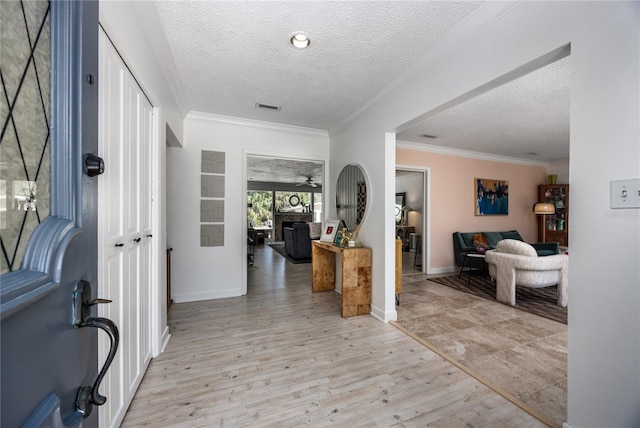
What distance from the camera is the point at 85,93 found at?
0.60 meters

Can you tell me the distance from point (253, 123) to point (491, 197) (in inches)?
198

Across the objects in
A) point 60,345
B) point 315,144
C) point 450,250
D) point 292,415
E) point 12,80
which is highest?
point 315,144

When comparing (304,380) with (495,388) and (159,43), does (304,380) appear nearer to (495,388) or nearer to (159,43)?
(495,388)

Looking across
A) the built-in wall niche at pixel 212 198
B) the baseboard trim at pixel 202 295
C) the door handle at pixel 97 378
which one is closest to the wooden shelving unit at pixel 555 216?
the baseboard trim at pixel 202 295

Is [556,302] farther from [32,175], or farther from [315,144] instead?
[32,175]

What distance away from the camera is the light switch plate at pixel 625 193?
1077mm

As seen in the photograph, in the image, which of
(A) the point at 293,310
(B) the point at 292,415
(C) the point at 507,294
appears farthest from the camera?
(C) the point at 507,294

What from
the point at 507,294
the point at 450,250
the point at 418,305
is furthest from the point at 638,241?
the point at 450,250

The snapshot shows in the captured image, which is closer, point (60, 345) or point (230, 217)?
point (60, 345)

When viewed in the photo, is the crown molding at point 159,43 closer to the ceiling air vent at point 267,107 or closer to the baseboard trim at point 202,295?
the ceiling air vent at point 267,107

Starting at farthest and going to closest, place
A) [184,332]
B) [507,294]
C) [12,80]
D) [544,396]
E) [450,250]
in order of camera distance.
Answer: [450,250], [507,294], [184,332], [544,396], [12,80]

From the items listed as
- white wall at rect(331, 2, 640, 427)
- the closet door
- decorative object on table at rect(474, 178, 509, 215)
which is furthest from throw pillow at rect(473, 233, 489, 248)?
the closet door

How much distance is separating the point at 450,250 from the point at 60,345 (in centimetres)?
567

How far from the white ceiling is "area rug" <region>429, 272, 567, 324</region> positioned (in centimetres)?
244
